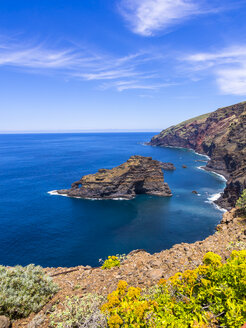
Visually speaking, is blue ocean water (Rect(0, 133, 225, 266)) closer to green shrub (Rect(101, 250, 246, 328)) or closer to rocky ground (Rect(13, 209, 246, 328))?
rocky ground (Rect(13, 209, 246, 328))

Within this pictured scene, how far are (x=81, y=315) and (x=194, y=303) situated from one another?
5.55m

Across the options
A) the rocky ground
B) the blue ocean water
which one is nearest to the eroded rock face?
the blue ocean water

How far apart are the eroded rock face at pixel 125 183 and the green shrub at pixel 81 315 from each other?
3059 inches

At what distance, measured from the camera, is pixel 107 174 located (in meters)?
92.5

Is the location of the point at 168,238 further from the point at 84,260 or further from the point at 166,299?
the point at 166,299

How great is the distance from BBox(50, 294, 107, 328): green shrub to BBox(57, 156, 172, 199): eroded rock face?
3059 inches

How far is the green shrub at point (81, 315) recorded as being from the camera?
29.5 feet

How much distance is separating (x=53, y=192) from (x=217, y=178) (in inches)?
3647

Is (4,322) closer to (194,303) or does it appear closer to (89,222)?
(194,303)

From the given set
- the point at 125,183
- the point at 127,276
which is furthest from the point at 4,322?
the point at 125,183

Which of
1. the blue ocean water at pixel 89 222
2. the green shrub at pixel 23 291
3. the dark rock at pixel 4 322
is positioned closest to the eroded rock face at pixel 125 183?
the blue ocean water at pixel 89 222

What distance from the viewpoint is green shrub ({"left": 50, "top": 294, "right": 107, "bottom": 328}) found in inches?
354

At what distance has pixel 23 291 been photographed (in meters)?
12.0

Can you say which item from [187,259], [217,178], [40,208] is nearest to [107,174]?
[40,208]
